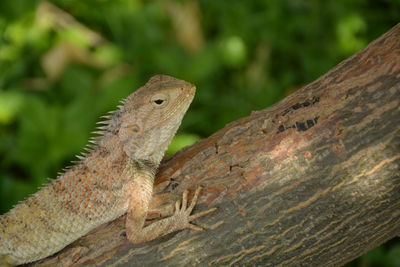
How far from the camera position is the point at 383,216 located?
2.56 meters

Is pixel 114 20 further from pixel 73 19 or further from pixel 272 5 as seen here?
pixel 272 5

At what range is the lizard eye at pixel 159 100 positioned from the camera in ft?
10.6

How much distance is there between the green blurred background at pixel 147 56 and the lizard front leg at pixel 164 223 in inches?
79.4

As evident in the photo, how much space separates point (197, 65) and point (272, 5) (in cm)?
148

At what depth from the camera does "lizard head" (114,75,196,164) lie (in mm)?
3256

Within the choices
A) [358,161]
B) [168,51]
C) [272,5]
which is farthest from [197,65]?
[358,161]

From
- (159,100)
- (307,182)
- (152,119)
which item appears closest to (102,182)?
(152,119)

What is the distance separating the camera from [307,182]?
258 cm

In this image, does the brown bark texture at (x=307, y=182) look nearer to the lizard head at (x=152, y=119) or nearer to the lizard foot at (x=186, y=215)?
the lizard foot at (x=186, y=215)

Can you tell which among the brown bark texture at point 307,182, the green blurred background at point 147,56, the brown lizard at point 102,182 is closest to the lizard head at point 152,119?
the brown lizard at point 102,182

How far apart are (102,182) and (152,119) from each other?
23.3 inches

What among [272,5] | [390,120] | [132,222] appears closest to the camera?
[390,120]

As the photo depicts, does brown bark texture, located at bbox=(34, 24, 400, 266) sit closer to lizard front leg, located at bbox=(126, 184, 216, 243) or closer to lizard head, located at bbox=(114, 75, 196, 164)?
lizard front leg, located at bbox=(126, 184, 216, 243)

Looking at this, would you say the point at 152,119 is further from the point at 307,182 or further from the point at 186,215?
the point at 307,182
